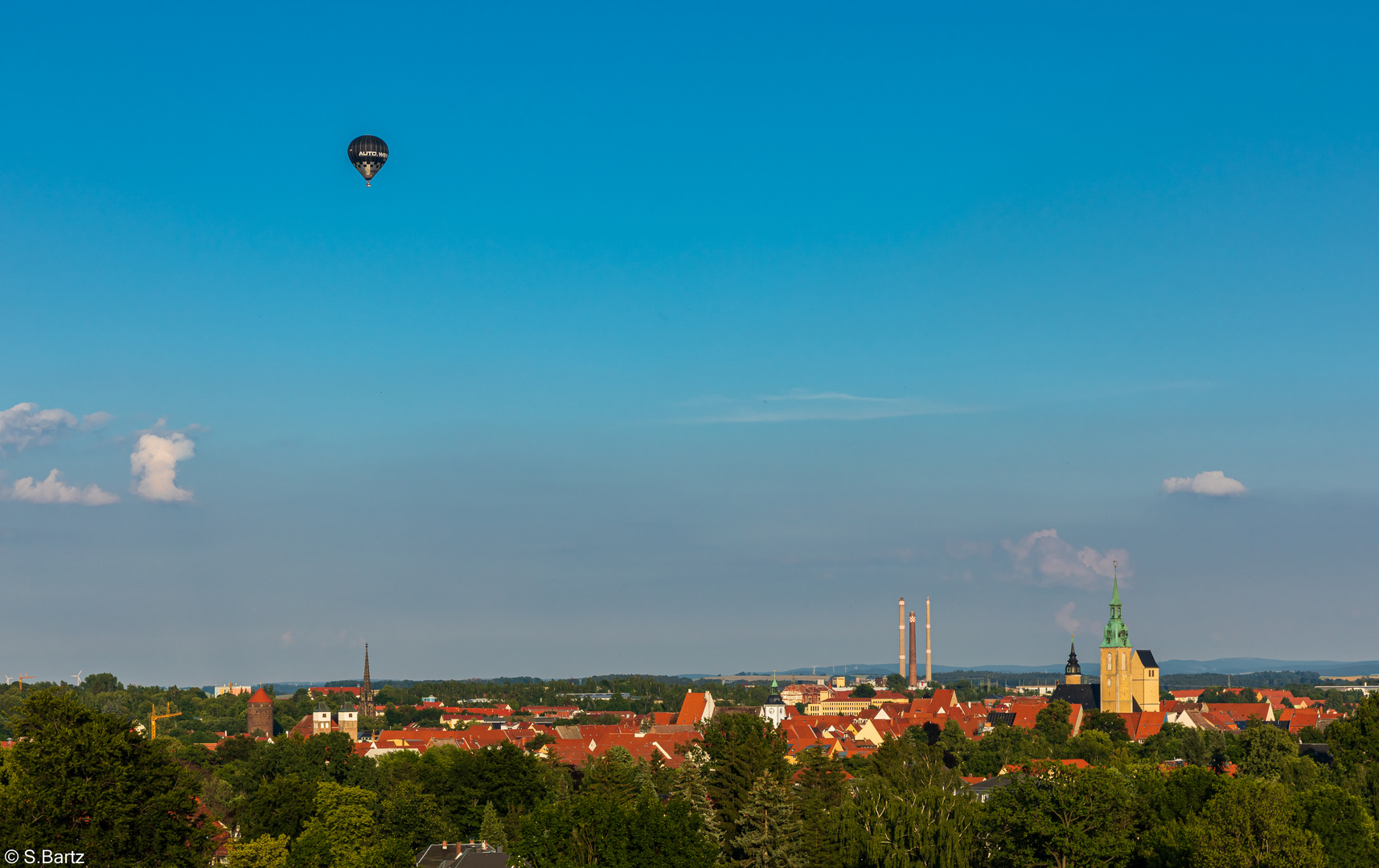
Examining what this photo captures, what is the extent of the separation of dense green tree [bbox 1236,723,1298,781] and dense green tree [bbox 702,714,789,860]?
36.4m

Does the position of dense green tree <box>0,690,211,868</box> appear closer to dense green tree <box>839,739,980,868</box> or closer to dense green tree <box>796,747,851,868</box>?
dense green tree <box>796,747,851,868</box>

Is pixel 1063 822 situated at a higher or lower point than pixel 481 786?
higher

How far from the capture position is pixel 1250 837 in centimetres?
4950

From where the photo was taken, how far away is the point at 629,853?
2009 inches

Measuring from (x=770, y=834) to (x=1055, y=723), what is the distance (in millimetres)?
94850

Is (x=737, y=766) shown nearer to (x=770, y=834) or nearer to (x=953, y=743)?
(x=770, y=834)

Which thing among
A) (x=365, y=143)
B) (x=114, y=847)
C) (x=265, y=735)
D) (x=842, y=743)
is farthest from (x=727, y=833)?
(x=265, y=735)

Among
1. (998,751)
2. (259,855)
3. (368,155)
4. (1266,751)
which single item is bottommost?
(998,751)

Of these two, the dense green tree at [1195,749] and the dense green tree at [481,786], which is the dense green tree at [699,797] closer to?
the dense green tree at [481,786]

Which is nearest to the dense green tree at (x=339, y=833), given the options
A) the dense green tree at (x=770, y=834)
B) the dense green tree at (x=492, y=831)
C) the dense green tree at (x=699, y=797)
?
the dense green tree at (x=492, y=831)

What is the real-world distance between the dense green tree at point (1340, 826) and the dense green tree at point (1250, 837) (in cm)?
265

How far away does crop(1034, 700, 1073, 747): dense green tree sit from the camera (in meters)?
139

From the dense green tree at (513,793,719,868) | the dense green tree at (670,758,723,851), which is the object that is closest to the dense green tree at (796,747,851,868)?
the dense green tree at (670,758,723,851)

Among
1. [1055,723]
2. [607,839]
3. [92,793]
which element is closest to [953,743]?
[1055,723]
